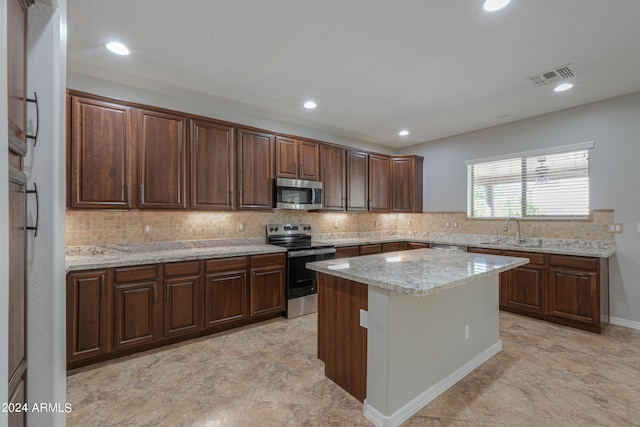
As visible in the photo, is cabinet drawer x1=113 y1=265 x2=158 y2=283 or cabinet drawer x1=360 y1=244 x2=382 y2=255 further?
cabinet drawer x1=360 y1=244 x2=382 y2=255

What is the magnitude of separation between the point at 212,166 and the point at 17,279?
252 centimetres

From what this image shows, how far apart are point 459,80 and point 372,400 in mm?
3047

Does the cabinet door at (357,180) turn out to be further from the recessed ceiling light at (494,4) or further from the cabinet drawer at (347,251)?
the recessed ceiling light at (494,4)

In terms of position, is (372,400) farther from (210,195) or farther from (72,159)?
(72,159)

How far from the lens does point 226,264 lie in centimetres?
323

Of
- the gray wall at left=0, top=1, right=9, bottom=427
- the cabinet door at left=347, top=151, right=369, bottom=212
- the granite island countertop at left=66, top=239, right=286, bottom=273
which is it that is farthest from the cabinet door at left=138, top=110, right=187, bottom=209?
the cabinet door at left=347, top=151, right=369, bottom=212

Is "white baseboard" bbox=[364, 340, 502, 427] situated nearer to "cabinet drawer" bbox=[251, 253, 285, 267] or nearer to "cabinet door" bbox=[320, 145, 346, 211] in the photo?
"cabinet drawer" bbox=[251, 253, 285, 267]

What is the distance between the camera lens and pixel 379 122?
441cm

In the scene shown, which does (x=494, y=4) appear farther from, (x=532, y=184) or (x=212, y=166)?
(x=532, y=184)

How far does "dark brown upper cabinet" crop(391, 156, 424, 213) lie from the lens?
5.39 metres

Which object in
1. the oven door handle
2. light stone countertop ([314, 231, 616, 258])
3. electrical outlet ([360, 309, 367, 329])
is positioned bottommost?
electrical outlet ([360, 309, 367, 329])

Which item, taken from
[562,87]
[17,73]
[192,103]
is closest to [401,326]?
[17,73]

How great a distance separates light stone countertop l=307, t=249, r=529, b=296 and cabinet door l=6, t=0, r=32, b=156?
169 cm

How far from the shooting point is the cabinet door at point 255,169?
3.65 meters
